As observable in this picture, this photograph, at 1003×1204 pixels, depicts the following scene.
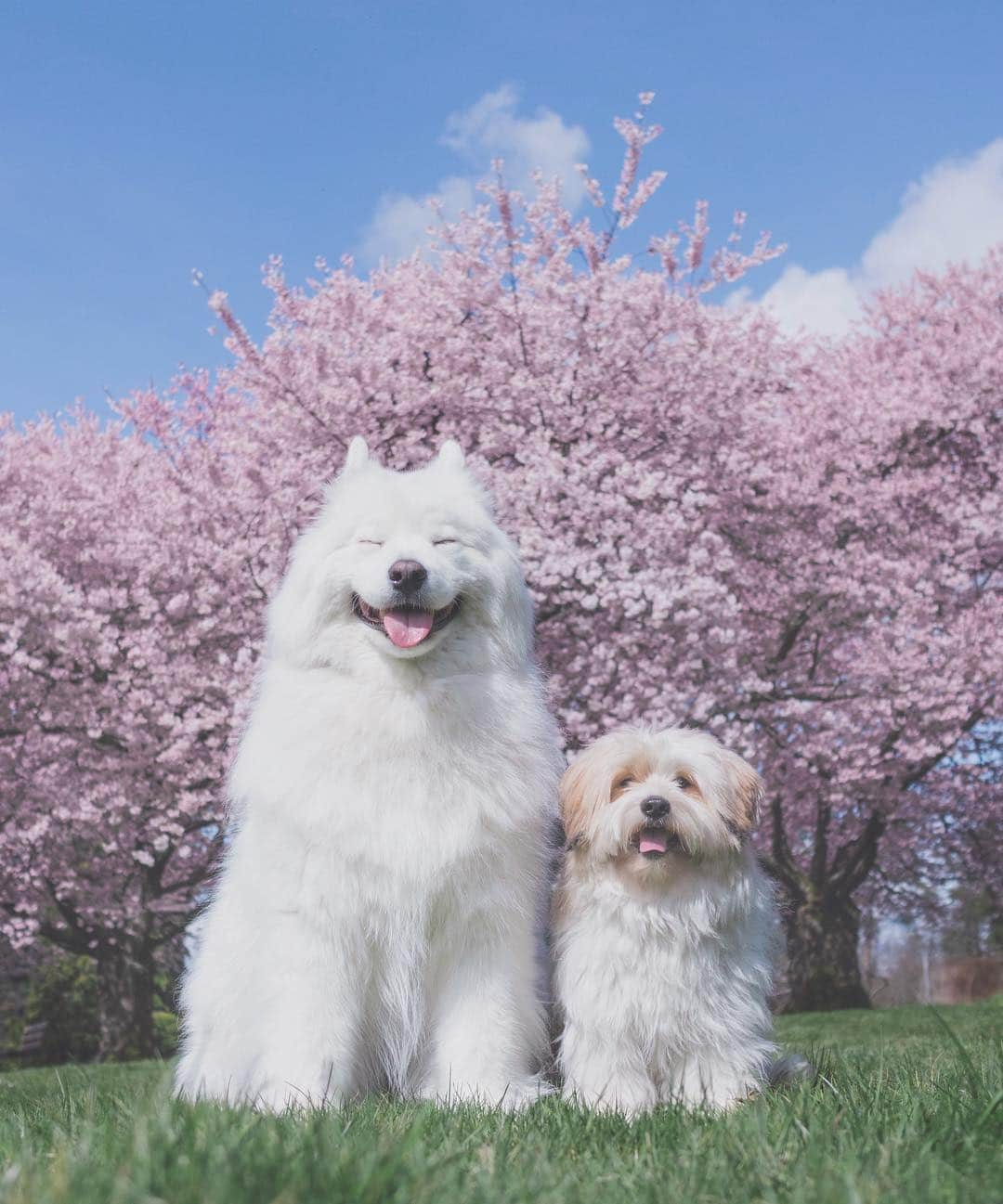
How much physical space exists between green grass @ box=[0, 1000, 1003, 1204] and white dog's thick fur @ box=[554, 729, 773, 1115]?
0.41 metres

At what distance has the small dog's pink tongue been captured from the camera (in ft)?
11.2

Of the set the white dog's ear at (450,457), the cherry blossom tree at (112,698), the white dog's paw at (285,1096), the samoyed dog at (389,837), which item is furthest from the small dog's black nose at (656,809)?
the cherry blossom tree at (112,698)

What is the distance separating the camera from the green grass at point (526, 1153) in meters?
1.72

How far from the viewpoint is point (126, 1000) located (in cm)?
1275

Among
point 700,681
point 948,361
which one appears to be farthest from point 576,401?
point 948,361

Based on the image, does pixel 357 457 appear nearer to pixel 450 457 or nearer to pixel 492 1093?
pixel 450 457

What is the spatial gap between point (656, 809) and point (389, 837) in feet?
2.63

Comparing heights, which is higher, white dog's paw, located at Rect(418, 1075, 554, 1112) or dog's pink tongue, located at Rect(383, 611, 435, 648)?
dog's pink tongue, located at Rect(383, 611, 435, 648)

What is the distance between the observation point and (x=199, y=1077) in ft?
12.3

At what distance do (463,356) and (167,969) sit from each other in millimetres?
11048

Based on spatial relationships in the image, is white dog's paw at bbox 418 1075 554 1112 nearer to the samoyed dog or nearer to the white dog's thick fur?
the samoyed dog

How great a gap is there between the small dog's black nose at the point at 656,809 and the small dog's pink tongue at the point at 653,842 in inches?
2.9

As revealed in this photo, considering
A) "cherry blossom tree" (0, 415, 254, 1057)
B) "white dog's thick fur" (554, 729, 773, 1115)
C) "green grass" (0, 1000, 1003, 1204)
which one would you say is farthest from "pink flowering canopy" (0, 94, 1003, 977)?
"green grass" (0, 1000, 1003, 1204)

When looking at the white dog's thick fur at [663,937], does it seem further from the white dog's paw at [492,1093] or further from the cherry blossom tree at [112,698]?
the cherry blossom tree at [112,698]
